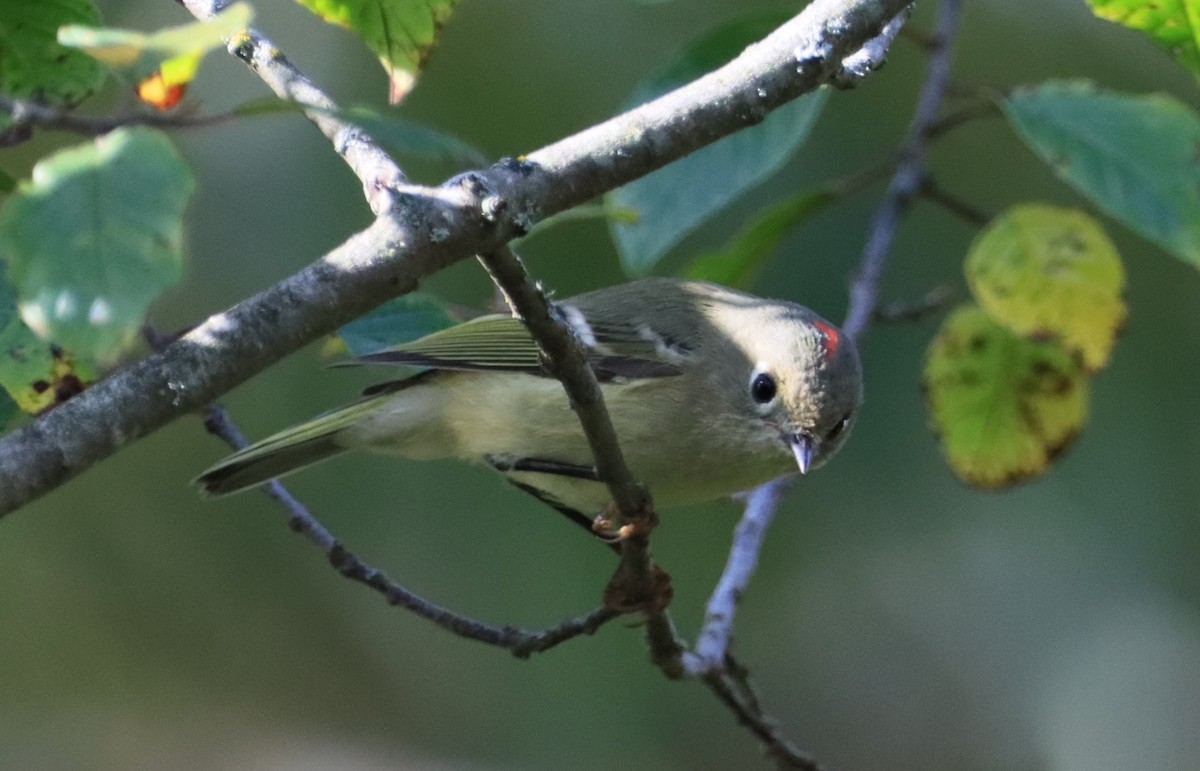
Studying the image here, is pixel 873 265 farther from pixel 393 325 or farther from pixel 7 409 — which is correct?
pixel 7 409

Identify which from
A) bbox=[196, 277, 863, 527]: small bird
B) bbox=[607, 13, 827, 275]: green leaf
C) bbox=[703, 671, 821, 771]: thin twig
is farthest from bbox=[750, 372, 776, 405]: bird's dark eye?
bbox=[703, 671, 821, 771]: thin twig

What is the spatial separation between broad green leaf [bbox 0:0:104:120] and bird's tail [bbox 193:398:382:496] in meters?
0.80

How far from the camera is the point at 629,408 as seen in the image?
7.35ft

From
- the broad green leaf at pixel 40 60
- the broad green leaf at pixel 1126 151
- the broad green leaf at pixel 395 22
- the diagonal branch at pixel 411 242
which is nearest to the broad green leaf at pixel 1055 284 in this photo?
the broad green leaf at pixel 1126 151

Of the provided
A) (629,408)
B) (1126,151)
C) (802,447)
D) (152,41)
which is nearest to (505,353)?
(629,408)

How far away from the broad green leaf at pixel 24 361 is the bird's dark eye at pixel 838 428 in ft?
4.32

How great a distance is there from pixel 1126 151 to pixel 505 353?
122cm

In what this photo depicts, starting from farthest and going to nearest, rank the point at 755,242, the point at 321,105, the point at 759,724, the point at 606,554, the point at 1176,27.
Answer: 1. the point at 606,554
2. the point at 755,242
3. the point at 759,724
4. the point at 1176,27
5. the point at 321,105

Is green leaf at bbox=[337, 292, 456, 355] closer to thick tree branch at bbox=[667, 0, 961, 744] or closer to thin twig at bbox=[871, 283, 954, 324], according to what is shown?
thick tree branch at bbox=[667, 0, 961, 744]

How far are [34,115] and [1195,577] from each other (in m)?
4.93

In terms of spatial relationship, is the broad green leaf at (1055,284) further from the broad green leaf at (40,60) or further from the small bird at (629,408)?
the broad green leaf at (40,60)

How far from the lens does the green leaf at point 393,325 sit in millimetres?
1881

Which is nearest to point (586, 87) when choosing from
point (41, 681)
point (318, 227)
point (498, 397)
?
point (318, 227)

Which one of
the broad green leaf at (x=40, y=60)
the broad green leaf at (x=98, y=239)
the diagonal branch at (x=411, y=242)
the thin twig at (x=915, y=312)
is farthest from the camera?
the thin twig at (x=915, y=312)
